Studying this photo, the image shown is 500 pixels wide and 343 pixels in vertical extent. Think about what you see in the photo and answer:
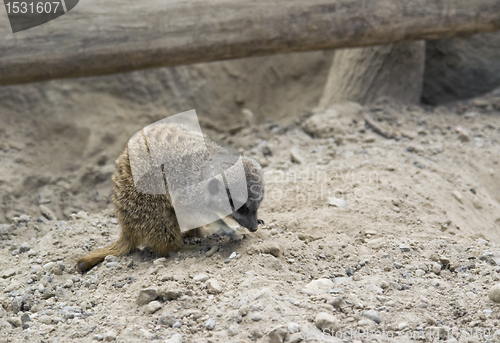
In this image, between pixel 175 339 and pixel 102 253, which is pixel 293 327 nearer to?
pixel 175 339

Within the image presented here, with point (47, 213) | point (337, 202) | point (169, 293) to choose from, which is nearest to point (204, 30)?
point (337, 202)

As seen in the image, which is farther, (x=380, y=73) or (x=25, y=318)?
(x=380, y=73)

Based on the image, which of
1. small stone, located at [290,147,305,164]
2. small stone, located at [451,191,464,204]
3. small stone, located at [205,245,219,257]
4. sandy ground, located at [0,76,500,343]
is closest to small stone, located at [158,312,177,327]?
sandy ground, located at [0,76,500,343]

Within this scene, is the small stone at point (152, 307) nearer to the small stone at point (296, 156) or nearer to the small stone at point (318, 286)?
the small stone at point (318, 286)

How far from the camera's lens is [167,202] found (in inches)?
103

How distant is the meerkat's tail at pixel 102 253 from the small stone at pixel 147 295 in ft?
1.99

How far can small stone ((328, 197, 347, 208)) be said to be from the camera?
10.0ft

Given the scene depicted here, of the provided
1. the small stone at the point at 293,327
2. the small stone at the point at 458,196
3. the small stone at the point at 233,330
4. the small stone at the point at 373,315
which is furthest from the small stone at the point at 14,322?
the small stone at the point at 458,196

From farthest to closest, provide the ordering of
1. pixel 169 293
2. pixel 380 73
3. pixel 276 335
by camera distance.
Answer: pixel 380 73 < pixel 169 293 < pixel 276 335

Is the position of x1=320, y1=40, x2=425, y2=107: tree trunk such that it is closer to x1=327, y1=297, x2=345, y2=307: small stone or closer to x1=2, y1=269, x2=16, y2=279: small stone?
x1=327, y1=297, x2=345, y2=307: small stone

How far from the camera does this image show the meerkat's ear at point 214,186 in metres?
2.48

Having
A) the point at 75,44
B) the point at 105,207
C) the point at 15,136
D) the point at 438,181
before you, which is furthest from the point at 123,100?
the point at 438,181

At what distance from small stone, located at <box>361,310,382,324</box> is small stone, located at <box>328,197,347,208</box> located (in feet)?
3.70

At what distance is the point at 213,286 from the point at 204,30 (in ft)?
6.13
